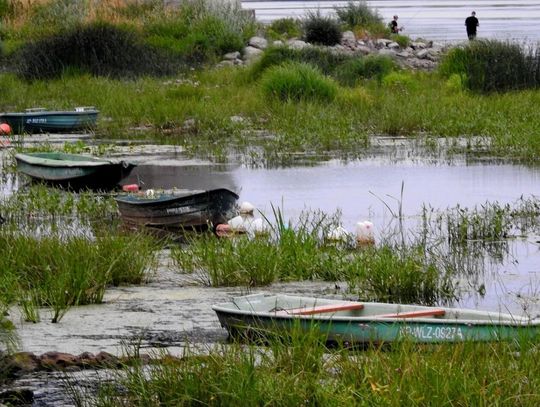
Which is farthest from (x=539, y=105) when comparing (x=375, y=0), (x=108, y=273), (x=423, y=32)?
(x=375, y=0)

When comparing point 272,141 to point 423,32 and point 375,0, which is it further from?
point 375,0

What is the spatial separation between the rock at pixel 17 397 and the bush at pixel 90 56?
28.2 meters

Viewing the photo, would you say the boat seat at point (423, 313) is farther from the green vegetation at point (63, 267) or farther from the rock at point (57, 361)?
the green vegetation at point (63, 267)

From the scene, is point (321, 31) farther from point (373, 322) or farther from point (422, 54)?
point (373, 322)

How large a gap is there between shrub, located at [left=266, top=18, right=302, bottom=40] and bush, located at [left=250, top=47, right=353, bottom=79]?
9.41 meters

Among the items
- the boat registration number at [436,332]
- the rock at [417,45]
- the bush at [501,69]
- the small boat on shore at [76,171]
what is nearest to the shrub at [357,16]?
the rock at [417,45]

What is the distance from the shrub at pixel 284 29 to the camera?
48269 millimetres

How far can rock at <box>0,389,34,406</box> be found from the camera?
796 centimetres

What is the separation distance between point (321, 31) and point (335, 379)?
39.2m

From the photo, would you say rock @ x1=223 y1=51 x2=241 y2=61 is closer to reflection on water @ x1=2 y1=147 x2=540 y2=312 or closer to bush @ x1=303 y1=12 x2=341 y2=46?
bush @ x1=303 y1=12 x2=341 y2=46

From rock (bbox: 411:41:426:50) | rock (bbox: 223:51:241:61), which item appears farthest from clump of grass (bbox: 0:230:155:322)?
rock (bbox: 411:41:426:50)

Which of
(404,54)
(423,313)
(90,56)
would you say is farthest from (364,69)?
(423,313)

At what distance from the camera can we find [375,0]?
12694 centimetres

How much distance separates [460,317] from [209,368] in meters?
2.72
